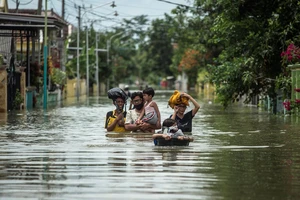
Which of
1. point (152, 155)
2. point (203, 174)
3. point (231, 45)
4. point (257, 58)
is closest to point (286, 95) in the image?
point (257, 58)

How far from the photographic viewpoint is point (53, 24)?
1881 inches

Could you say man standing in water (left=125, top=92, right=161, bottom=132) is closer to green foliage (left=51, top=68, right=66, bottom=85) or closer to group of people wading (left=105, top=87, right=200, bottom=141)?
group of people wading (left=105, top=87, right=200, bottom=141)

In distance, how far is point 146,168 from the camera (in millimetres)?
13164

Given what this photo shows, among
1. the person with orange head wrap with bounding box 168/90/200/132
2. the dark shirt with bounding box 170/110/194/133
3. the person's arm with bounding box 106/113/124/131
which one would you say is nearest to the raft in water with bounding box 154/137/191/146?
the person with orange head wrap with bounding box 168/90/200/132

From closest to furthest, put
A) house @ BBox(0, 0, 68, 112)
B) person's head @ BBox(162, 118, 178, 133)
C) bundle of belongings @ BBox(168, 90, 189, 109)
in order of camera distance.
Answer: person's head @ BBox(162, 118, 178, 133) < bundle of belongings @ BBox(168, 90, 189, 109) < house @ BBox(0, 0, 68, 112)

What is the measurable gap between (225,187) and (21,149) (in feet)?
22.9

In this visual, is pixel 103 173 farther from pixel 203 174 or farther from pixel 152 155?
pixel 152 155

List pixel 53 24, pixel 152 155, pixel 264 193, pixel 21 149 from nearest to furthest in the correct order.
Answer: pixel 264 193, pixel 152 155, pixel 21 149, pixel 53 24

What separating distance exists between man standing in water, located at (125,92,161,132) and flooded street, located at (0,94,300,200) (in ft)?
1.95

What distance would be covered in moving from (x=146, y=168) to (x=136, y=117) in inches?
310

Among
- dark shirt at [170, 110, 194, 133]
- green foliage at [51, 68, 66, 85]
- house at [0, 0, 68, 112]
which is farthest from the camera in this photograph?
green foliage at [51, 68, 66, 85]

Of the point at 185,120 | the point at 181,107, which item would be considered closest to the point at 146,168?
the point at 181,107

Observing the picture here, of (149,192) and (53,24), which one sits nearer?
(149,192)

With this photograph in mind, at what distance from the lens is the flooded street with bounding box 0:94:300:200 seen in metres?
10.5
